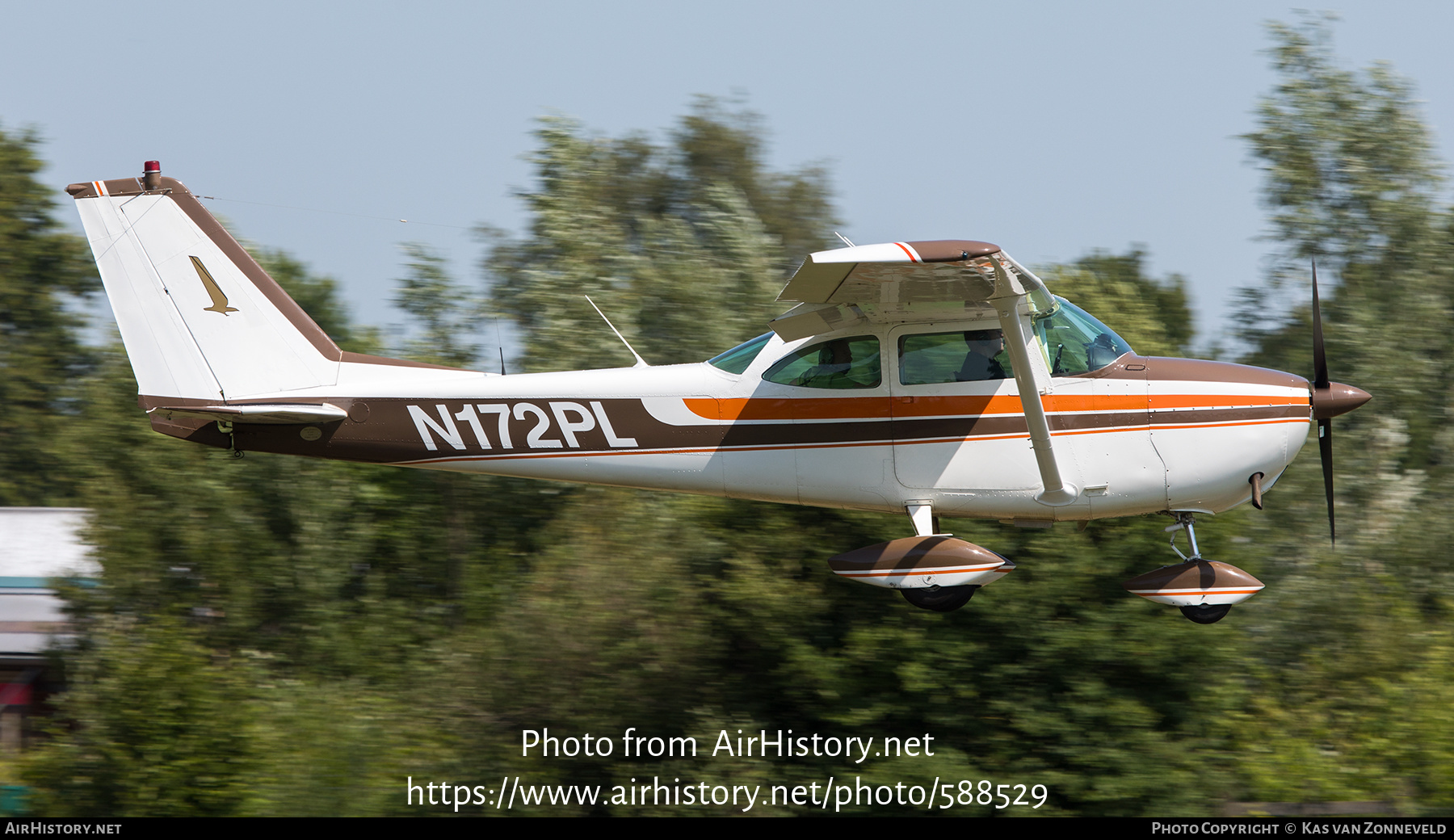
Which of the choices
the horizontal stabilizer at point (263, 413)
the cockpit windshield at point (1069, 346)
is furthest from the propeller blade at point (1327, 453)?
the horizontal stabilizer at point (263, 413)

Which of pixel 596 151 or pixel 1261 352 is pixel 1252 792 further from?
pixel 596 151

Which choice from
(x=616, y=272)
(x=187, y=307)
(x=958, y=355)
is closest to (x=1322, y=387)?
(x=958, y=355)

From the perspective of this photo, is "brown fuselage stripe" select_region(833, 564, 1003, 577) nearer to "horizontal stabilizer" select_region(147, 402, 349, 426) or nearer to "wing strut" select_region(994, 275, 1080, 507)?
"wing strut" select_region(994, 275, 1080, 507)

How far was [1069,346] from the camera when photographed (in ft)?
28.3

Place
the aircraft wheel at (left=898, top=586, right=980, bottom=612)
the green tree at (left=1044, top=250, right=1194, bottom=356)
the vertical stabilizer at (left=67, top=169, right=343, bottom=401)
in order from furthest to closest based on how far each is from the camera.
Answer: the green tree at (left=1044, top=250, right=1194, bottom=356)
the vertical stabilizer at (left=67, top=169, right=343, bottom=401)
the aircraft wheel at (left=898, top=586, right=980, bottom=612)

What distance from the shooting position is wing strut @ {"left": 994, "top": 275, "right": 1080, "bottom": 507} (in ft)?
26.3

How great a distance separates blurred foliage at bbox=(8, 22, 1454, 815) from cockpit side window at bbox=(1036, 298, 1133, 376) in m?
3.52

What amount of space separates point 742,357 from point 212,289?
4149 mm

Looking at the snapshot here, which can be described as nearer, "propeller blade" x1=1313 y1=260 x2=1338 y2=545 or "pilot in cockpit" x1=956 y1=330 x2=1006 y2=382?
"propeller blade" x1=1313 y1=260 x2=1338 y2=545

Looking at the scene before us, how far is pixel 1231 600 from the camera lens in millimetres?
8406

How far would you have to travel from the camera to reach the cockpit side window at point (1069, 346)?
8594 mm

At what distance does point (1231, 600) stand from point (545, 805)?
9.31m

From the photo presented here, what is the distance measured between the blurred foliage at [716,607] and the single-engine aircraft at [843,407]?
334 centimetres

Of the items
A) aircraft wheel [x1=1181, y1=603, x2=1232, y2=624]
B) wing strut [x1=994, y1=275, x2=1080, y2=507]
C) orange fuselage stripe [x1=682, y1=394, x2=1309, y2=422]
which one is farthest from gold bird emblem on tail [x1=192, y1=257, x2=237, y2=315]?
aircraft wheel [x1=1181, y1=603, x2=1232, y2=624]
